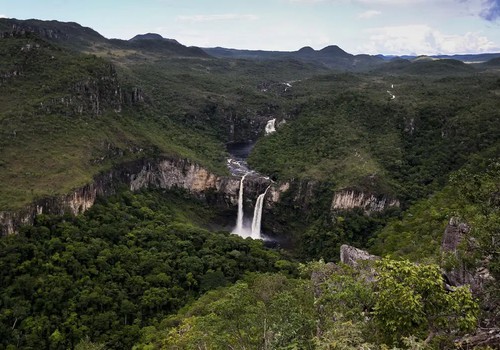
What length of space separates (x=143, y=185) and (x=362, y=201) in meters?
33.8

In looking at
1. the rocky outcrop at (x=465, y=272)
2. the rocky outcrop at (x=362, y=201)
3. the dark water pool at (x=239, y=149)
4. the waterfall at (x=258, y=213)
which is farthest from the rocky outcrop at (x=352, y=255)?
the dark water pool at (x=239, y=149)

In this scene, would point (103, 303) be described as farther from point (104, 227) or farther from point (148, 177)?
point (148, 177)

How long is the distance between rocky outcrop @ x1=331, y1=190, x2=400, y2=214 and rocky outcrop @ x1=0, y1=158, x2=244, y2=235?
1483 cm

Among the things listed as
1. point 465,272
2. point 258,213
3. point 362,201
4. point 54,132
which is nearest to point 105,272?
point 54,132

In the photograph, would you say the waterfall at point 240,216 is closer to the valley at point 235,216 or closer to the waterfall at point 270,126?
the valley at point 235,216

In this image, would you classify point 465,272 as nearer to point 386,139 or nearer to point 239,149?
point 386,139

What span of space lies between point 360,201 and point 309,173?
11.7 meters

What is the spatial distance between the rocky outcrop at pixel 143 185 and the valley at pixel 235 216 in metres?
0.25

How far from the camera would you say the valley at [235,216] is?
16.7m

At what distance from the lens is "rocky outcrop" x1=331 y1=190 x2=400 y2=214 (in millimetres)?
63438

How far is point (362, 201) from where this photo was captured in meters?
64.1

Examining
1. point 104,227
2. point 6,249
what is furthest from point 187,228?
point 6,249

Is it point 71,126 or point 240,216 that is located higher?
point 71,126

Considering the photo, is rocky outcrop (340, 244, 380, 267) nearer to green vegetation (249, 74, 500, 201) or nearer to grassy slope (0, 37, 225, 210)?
grassy slope (0, 37, 225, 210)
